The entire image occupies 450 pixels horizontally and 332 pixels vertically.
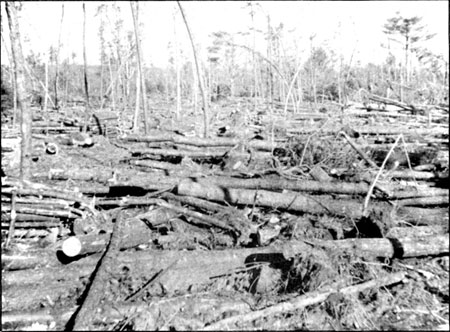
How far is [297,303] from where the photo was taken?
12.1 feet

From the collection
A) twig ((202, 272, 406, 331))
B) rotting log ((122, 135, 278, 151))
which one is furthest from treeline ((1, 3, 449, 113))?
twig ((202, 272, 406, 331))

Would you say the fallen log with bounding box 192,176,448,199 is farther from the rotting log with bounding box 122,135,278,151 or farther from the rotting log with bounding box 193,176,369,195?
the rotting log with bounding box 122,135,278,151

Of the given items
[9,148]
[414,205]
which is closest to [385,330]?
[414,205]

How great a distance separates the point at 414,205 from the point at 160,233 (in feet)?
12.4

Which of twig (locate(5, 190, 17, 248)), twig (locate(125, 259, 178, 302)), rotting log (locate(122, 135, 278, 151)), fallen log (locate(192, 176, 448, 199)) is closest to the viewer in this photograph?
twig (locate(125, 259, 178, 302))

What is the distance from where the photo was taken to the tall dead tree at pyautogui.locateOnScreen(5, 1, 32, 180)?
20.8ft

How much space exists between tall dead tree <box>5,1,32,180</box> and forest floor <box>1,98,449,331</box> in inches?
26.8

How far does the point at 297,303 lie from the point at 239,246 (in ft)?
4.42

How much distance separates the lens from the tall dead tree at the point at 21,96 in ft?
20.8

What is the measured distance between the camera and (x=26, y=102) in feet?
20.9

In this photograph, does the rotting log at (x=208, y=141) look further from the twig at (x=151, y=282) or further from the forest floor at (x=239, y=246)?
the twig at (x=151, y=282)

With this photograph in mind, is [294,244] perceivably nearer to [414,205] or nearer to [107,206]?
[414,205]

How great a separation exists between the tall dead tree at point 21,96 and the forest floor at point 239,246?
0.68 meters

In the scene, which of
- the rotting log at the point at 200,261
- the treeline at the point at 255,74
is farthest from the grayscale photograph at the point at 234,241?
the treeline at the point at 255,74
